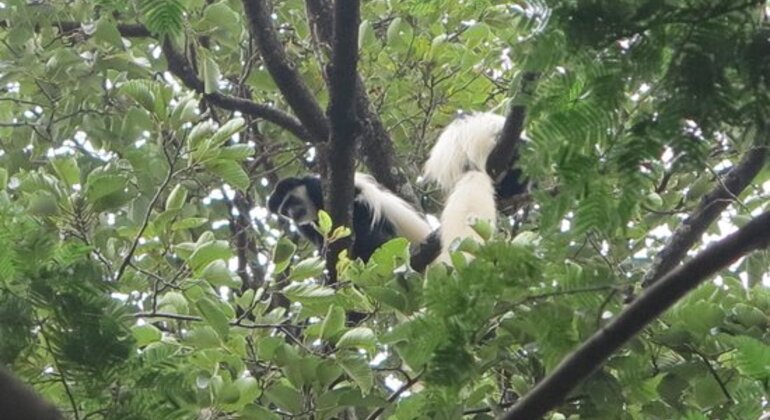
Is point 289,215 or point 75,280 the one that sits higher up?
point 289,215

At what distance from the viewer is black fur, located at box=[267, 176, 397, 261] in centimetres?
495

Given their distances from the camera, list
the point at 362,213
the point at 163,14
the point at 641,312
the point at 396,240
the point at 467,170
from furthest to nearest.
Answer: the point at 362,213
the point at 467,170
the point at 396,240
the point at 163,14
the point at 641,312

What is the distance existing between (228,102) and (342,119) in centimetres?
92

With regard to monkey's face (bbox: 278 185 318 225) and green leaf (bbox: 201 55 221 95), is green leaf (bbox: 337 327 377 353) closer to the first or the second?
green leaf (bbox: 201 55 221 95)

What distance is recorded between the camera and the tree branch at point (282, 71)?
3.54 m

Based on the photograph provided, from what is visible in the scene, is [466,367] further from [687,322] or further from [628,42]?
[687,322]

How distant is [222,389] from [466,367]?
3.32 ft

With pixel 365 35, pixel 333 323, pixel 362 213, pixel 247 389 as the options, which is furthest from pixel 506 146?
pixel 247 389

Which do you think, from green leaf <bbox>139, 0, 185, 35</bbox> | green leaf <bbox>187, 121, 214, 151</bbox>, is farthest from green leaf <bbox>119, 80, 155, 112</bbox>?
green leaf <bbox>139, 0, 185, 35</bbox>

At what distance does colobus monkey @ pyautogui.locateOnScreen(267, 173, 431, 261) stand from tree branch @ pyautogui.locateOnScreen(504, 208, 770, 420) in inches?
134

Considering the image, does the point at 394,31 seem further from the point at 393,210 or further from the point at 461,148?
the point at 461,148

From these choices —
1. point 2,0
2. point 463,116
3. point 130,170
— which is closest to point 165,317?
point 130,170

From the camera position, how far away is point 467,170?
4711mm

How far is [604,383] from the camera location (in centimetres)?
184
